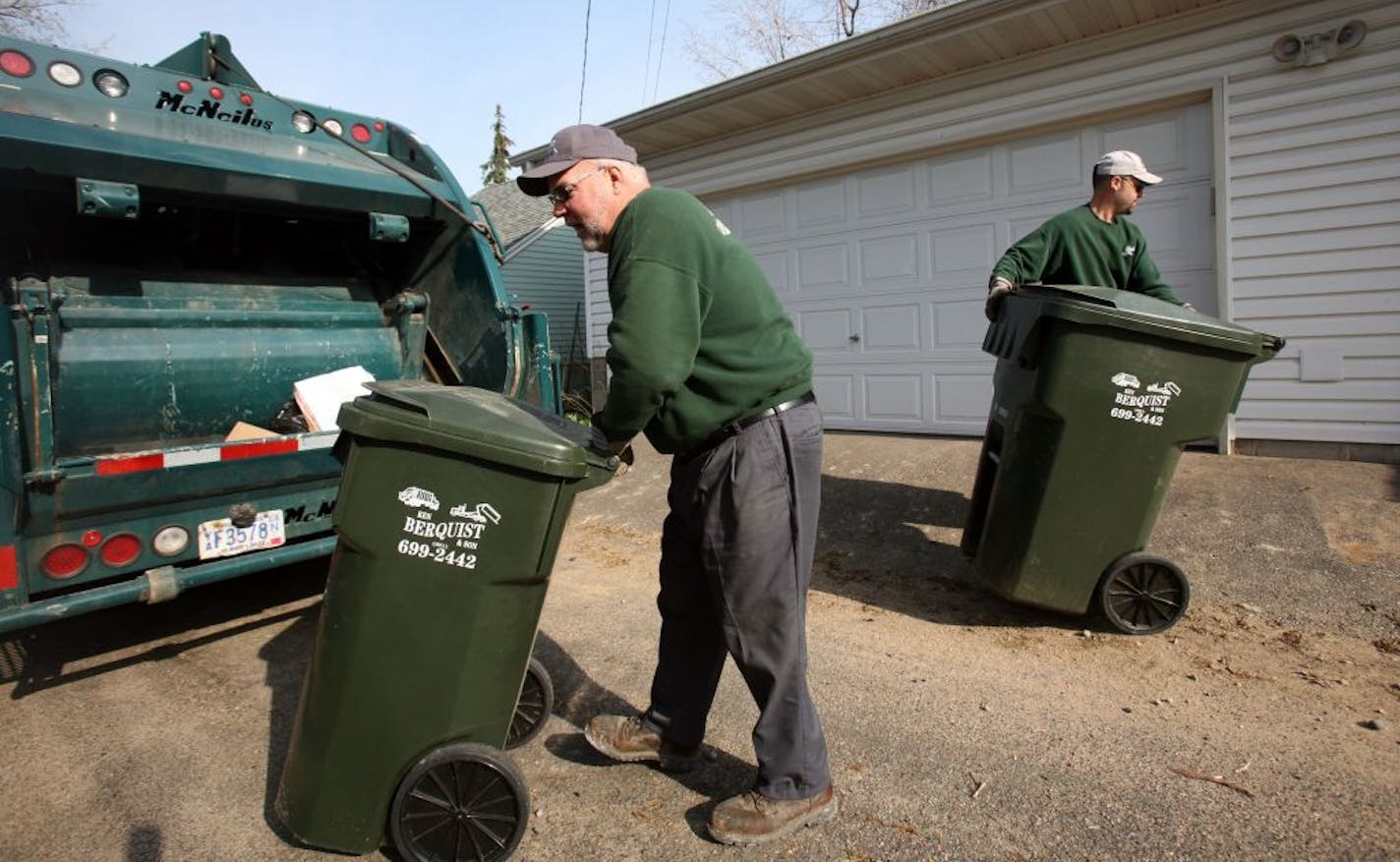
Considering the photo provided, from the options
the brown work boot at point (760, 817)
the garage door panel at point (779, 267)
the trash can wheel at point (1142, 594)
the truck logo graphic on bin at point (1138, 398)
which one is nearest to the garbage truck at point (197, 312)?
the brown work boot at point (760, 817)

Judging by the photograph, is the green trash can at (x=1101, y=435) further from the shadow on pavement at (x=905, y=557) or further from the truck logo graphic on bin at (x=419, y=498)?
the truck logo graphic on bin at (x=419, y=498)

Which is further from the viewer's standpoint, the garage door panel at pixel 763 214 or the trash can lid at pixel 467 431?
the garage door panel at pixel 763 214

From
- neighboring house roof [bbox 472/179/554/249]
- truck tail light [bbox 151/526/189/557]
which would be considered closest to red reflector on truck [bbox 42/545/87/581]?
truck tail light [bbox 151/526/189/557]

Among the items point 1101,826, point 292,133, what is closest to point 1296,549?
point 1101,826

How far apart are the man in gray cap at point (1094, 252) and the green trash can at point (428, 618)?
2.49m

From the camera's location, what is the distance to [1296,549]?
391cm

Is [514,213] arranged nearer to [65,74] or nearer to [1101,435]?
[65,74]

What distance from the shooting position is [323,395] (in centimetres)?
370

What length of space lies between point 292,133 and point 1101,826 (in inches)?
167

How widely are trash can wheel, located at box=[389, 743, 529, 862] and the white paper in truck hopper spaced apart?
6.60 ft

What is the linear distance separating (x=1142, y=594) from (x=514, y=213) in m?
16.0

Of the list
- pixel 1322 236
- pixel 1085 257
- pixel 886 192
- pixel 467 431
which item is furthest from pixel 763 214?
pixel 467 431

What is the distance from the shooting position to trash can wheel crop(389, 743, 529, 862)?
2.03 meters

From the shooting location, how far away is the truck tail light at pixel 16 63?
3221mm
